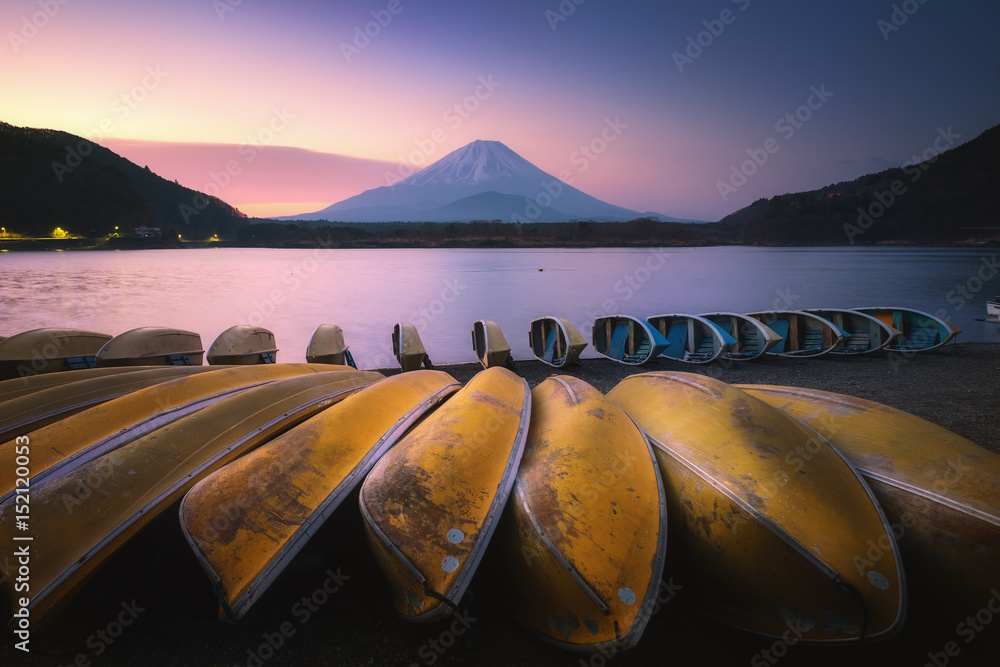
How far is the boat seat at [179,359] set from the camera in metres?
7.15

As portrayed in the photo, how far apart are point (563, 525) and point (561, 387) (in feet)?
5.53

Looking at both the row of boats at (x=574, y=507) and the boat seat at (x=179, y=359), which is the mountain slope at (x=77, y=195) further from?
the row of boats at (x=574, y=507)

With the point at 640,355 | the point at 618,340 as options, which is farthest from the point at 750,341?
the point at 618,340

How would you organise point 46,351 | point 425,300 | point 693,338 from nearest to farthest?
point 46,351
point 693,338
point 425,300

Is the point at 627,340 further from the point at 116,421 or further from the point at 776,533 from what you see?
the point at 116,421

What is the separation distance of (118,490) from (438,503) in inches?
69.0

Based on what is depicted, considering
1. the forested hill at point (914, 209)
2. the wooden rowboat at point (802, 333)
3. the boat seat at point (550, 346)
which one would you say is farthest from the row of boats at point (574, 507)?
the forested hill at point (914, 209)

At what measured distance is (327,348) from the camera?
8.27m

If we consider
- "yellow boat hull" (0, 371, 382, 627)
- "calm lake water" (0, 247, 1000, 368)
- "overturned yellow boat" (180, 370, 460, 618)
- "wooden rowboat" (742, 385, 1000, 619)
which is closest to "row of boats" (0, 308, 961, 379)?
"calm lake water" (0, 247, 1000, 368)

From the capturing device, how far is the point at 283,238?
106m

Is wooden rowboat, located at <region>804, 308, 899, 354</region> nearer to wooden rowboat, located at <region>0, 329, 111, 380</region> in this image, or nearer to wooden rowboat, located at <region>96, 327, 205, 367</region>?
wooden rowboat, located at <region>96, 327, 205, 367</region>

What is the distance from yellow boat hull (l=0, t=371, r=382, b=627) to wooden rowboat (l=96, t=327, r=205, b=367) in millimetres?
4878

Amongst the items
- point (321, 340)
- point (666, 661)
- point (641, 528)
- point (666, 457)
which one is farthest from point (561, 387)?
point (321, 340)

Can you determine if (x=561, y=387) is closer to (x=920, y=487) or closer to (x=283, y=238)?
(x=920, y=487)
